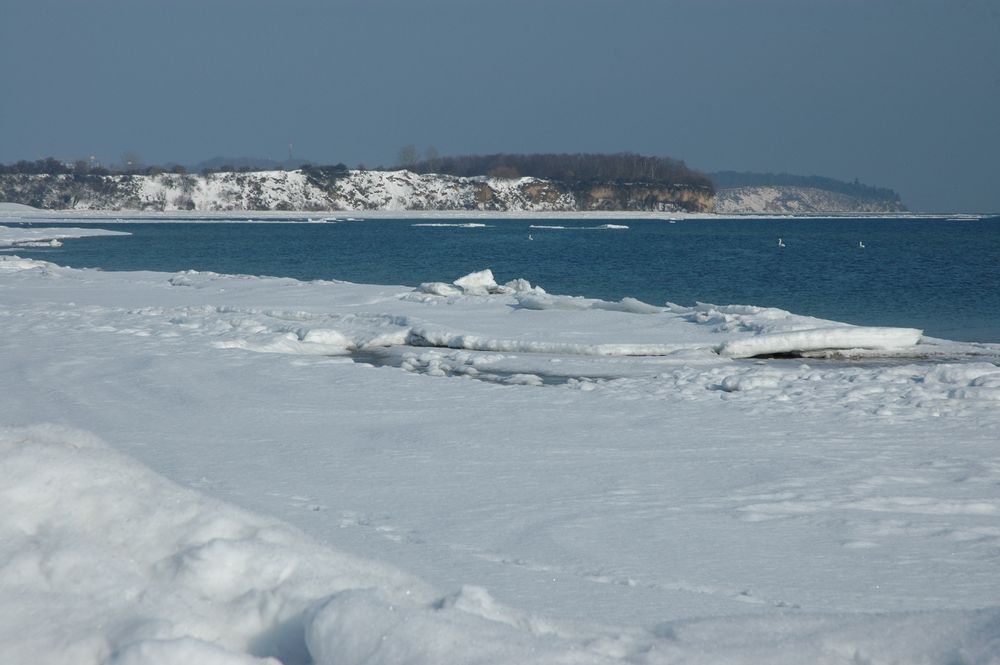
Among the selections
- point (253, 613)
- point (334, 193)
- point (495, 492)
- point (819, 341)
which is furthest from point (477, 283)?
point (334, 193)

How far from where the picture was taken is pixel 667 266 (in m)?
36.6

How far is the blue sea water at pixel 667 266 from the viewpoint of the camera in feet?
76.3

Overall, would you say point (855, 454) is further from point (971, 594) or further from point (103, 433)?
point (103, 433)

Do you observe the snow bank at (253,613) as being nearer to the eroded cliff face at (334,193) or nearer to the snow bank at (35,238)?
the snow bank at (35,238)

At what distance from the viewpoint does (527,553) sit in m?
4.46

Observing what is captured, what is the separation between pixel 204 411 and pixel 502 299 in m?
8.86

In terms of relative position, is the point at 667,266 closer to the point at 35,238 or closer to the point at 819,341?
the point at 819,341

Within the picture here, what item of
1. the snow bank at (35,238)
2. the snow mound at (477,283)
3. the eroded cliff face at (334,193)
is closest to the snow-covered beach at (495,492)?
the snow mound at (477,283)

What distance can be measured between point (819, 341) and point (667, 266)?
25201 millimetres

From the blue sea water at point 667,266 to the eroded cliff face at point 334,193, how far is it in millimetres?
68865

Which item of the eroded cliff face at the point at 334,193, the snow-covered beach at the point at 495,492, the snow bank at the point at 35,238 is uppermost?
the eroded cliff face at the point at 334,193

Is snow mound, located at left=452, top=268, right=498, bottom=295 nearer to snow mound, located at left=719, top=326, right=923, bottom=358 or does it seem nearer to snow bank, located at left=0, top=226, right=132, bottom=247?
snow mound, located at left=719, top=326, right=923, bottom=358

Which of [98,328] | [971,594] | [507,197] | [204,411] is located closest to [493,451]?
[204,411]

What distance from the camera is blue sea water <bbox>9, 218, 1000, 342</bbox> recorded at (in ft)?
76.3
